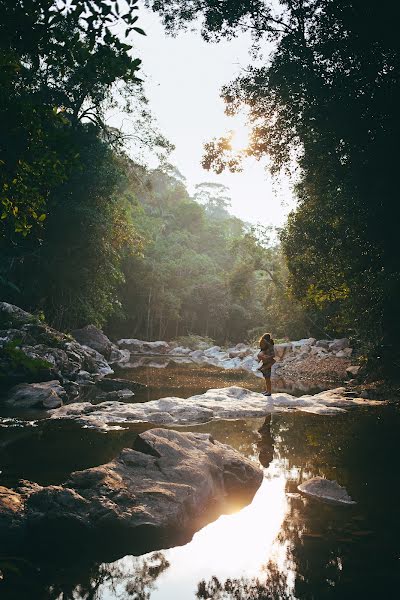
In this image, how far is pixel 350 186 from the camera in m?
9.05

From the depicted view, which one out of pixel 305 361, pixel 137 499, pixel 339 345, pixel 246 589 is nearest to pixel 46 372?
pixel 137 499

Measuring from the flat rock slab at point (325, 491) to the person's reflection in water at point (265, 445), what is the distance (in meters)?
1.25

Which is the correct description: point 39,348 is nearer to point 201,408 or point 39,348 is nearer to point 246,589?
point 201,408

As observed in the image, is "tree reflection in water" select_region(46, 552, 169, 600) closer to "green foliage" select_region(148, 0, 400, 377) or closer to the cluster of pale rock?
"green foliage" select_region(148, 0, 400, 377)

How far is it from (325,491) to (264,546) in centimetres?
152

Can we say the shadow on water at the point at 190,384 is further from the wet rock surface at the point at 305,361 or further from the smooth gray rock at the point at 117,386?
the wet rock surface at the point at 305,361

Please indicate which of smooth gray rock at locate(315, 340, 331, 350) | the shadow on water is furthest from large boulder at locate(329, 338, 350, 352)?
the shadow on water

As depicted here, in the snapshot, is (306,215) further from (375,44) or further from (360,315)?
(375,44)

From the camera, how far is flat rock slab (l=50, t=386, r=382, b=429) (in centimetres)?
984

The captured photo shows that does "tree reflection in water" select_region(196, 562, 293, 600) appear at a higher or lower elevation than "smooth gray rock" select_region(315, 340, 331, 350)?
lower

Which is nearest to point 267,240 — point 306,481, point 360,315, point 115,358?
point 115,358

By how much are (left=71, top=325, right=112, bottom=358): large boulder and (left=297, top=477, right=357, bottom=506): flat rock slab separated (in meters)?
21.7

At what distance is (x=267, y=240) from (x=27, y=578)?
37.0m

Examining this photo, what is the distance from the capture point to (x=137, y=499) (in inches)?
178
